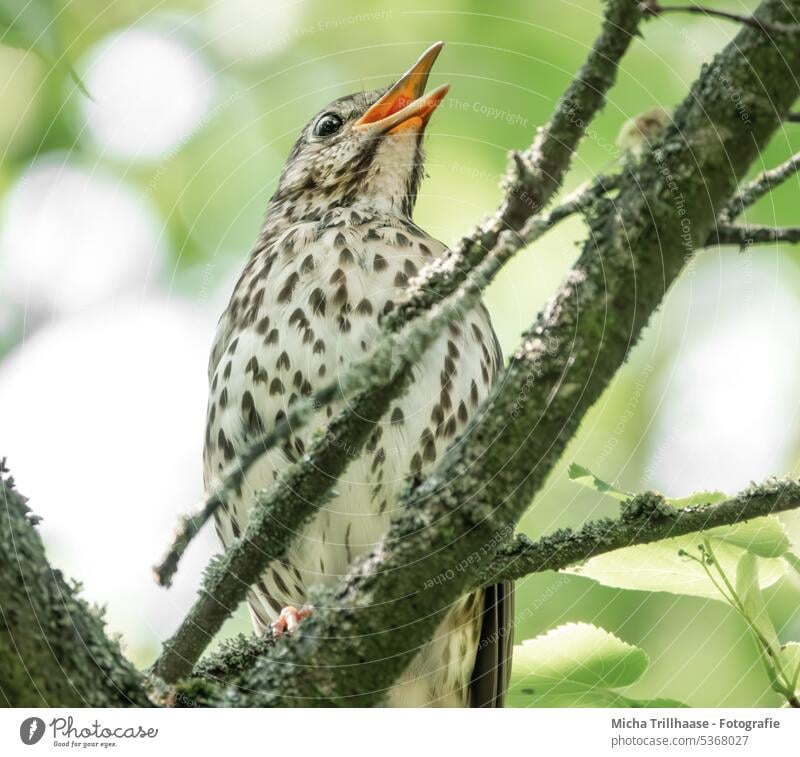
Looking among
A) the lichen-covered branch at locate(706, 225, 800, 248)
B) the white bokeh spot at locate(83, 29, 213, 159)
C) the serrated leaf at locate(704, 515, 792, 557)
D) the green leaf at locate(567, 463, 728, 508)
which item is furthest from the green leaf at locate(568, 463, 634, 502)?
the white bokeh spot at locate(83, 29, 213, 159)

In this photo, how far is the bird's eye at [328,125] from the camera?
4.42 metres

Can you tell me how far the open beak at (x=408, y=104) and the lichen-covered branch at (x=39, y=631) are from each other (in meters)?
2.48

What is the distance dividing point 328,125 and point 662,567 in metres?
2.61

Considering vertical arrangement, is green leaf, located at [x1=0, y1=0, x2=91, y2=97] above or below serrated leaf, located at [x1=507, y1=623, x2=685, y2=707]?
above

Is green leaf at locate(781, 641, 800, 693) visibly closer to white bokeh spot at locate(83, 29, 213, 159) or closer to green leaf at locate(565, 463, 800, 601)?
green leaf at locate(565, 463, 800, 601)

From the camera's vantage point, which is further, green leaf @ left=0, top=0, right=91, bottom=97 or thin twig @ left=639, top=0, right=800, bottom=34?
green leaf @ left=0, top=0, right=91, bottom=97

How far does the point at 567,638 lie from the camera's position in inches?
110

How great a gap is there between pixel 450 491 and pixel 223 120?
240 centimetres

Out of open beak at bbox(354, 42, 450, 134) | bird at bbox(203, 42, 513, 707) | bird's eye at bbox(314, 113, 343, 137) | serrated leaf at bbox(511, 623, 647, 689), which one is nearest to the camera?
serrated leaf at bbox(511, 623, 647, 689)

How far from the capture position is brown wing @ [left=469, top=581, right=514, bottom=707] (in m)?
3.61

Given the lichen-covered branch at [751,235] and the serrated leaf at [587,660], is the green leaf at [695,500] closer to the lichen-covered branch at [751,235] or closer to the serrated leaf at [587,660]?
the serrated leaf at [587,660]

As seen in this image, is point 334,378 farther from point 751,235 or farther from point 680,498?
point 751,235

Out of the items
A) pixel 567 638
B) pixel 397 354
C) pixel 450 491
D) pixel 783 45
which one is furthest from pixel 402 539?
pixel 783 45
